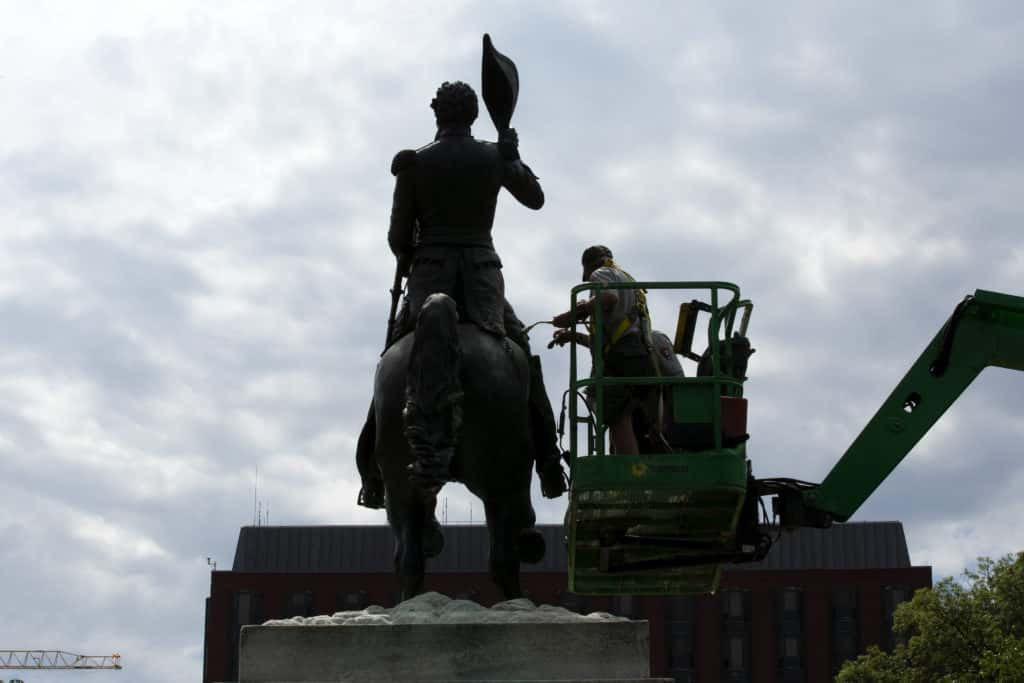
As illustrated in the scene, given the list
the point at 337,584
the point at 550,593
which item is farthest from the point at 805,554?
the point at 337,584

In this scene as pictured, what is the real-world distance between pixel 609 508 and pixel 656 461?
0.57 metres

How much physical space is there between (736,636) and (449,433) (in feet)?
240

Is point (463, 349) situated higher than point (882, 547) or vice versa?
point (882, 547)

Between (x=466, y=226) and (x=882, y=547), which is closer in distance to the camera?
(x=466, y=226)

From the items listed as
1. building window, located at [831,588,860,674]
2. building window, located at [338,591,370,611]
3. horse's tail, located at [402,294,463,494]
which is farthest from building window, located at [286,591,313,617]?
horse's tail, located at [402,294,463,494]

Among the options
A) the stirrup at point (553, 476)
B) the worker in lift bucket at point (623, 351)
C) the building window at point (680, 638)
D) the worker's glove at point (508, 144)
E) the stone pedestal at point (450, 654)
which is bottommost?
the stone pedestal at point (450, 654)

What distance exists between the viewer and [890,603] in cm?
8150

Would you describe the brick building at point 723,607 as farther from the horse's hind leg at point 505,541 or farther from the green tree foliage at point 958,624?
the horse's hind leg at point 505,541

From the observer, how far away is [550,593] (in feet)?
260

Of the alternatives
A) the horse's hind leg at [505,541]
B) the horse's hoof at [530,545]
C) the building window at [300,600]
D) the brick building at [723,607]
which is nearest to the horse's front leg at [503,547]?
the horse's hind leg at [505,541]

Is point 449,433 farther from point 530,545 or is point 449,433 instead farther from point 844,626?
point 844,626

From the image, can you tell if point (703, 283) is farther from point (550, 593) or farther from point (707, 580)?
point (550, 593)

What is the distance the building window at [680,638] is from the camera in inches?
3223

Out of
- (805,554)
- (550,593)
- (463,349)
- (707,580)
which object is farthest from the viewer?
(805,554)
